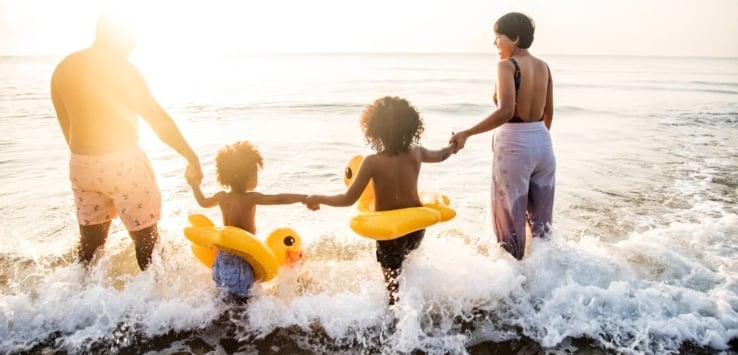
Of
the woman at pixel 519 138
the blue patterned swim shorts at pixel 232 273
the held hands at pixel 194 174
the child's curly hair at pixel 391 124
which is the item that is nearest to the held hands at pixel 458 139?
the woman at pixel 519 138

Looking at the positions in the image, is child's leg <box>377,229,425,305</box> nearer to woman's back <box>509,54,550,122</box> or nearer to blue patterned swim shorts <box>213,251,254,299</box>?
blue patterned swim shorts <box>213,251,254,299</box>

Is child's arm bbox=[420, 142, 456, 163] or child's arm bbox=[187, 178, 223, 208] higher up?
child's arm bbox=[420, 142, 456, 163]

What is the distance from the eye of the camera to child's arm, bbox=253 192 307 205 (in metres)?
3.49

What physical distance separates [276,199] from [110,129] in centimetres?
118

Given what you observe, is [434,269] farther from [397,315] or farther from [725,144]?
[725,144]

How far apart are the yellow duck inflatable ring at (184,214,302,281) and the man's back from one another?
80 centimetres

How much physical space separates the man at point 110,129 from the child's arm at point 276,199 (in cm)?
46

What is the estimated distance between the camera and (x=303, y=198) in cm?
354

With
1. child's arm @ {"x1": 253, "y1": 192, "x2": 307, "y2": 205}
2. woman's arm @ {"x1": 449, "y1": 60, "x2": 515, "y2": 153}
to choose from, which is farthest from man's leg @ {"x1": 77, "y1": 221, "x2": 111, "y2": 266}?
woman's arm @ {"x1": 449, "y1": 60, "x2": 515, "y2": 153}

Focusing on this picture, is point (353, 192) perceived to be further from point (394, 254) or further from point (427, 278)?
point (427, 278)

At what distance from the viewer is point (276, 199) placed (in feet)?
11.5

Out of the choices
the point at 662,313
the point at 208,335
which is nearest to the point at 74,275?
the point at 208,335

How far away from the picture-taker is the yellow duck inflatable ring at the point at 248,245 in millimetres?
3270

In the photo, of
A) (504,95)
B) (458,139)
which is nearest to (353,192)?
(458,139)
